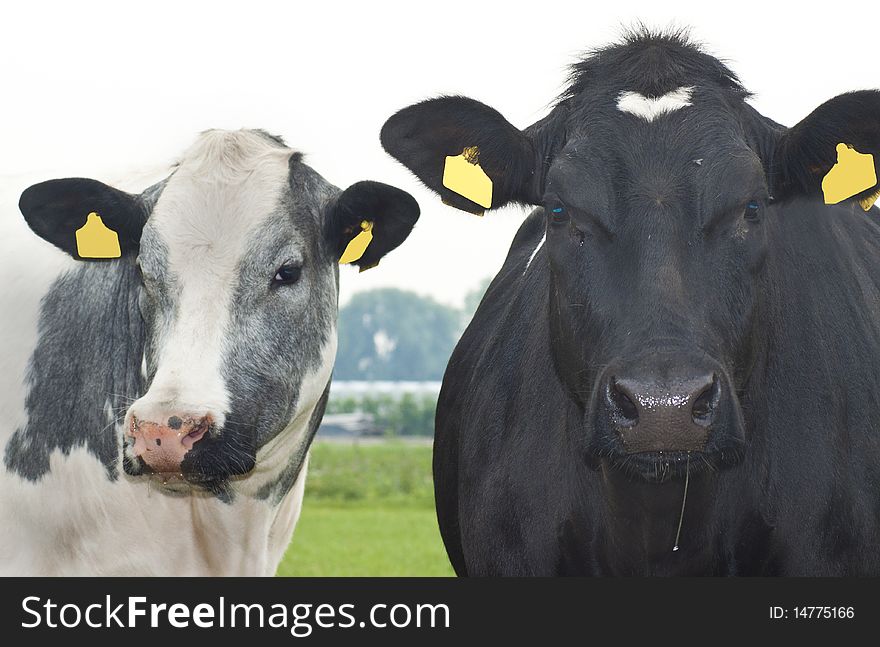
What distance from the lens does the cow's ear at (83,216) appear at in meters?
5.45

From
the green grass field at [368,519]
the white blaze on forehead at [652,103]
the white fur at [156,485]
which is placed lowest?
the green grass field at [368,519]

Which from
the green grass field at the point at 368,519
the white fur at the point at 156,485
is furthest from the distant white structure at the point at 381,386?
the white fur at the point at 156,485

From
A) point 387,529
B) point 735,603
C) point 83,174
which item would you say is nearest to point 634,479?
point 735,603

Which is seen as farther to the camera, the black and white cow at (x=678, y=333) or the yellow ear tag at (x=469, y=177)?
the yellow ear tag at (x=469, y=177)

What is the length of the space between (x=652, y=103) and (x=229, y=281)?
2045 millimetres

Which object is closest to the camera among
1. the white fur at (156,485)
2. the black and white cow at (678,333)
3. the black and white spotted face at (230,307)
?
the black and white cow at (678,333)

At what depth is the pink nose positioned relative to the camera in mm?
4508

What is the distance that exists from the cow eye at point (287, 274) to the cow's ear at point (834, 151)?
87.4 inches

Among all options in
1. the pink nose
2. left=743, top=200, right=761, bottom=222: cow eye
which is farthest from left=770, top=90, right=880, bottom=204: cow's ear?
the pink nose

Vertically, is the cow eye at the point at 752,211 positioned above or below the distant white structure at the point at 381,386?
above

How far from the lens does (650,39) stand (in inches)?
183

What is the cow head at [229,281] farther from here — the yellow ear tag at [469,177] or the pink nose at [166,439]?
the yellow ear tag at [469,177]

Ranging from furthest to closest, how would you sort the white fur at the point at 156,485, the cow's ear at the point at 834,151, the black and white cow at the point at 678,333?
the white fur at the point at 156,485, the cow's ear at the point at 834,151, the black and white cow at the point at 678,333

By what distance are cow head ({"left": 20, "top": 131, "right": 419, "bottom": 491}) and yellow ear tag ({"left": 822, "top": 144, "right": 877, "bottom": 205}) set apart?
202 cm
